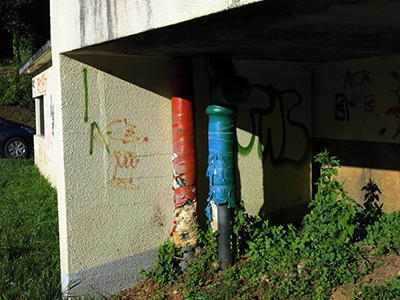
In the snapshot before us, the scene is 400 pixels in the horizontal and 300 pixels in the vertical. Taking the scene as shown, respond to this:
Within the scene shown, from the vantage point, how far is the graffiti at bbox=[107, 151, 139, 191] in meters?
4.56

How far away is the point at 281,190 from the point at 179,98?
6.61 ft

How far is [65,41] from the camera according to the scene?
4168 mm

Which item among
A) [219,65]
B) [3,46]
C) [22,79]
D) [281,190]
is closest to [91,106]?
[219,65]

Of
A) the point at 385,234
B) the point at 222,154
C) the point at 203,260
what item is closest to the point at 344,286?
the point at 385,234

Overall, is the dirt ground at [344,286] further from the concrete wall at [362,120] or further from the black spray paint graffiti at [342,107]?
the black spray paint graffiti at [342,107]

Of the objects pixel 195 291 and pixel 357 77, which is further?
pixel 357 77

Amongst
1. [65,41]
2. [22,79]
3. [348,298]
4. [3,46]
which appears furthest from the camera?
[3,46]

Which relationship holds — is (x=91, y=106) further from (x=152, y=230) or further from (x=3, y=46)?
(x=3, y=46)

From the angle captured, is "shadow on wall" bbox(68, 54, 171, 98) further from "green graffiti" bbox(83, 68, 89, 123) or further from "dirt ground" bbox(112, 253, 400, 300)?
"dirt ground" bbox(112, 253, 400, 300)

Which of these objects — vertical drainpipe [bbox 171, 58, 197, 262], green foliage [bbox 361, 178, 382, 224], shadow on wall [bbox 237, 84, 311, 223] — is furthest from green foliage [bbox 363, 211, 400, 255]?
vertical drainpipe [bbox 171, 58, 197, 262]

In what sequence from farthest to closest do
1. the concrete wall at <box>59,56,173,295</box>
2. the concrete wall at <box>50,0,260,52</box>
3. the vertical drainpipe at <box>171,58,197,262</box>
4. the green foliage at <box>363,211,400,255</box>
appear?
1. the vertical drainpipe at <box>171,58,197,262</box>
2. the green foliage at <box>363,211,400,255</box>
3. the concrete wall at <box>59,56,173,295</box>
4. the concrete wall at <box>50,0,260,52</box>

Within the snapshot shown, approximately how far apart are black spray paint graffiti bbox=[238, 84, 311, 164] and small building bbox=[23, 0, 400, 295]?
2cm

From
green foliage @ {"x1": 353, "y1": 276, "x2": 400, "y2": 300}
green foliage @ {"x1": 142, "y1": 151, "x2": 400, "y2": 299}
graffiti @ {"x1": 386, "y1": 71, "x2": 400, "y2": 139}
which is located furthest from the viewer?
graffiti @ {"x1": 386, "y1": 71, "x2": 400, "y2": 139}

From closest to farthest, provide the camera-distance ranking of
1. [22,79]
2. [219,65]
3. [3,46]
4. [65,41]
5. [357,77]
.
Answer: [65,41] → [219,65] → [357,77] → [22,79] → [3,46]
